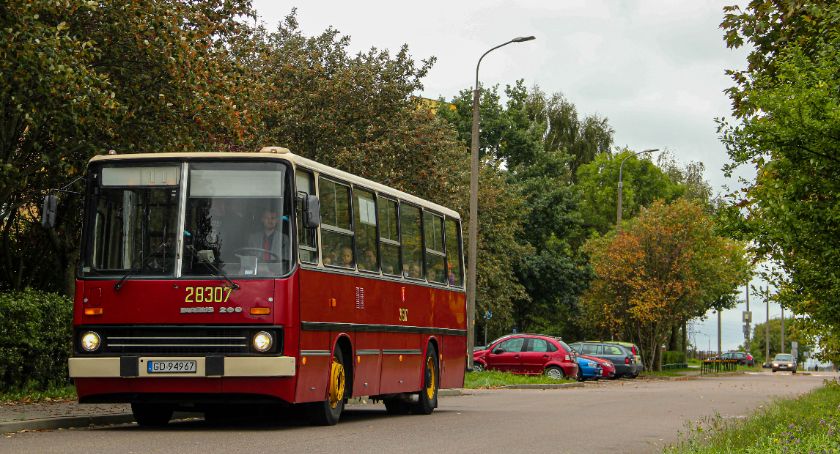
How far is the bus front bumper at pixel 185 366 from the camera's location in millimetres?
14852

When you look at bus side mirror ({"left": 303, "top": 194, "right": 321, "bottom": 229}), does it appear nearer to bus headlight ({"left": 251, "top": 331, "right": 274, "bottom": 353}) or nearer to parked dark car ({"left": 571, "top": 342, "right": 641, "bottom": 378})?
bus headlight ({"left": 251, "top": 331, "right": 274, "bottom": 353})

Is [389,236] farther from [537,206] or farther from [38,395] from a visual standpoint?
[537,206]

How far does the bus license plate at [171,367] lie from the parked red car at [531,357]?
29582 mm

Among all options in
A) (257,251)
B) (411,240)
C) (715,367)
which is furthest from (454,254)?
(715,367)

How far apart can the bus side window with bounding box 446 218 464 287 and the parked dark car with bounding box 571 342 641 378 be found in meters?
30.1

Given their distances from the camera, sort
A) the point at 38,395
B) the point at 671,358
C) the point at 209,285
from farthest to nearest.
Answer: the point at 671,358 < the point at 38,395 < the point at 209,285

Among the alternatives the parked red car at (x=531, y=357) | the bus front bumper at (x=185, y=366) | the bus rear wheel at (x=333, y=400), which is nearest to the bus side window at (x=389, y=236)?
the bus rear wheel at (x=333, y=400)

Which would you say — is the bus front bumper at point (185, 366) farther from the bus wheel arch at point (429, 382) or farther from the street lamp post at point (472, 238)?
the street lamp post at point (472, 238)

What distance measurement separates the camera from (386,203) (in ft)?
62.6

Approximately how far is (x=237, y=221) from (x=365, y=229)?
3.02m

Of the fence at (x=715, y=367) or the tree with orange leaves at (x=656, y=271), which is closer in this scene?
the tree with orange leaves at (x=656, y=271)

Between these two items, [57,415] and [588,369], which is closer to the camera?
[57,415]

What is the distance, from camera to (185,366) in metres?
14.9

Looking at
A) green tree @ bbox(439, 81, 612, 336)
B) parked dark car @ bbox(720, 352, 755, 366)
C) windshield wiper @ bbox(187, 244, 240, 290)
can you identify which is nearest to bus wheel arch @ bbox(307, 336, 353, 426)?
windshield wiper @ bbox(187, 244, 240, 290)
